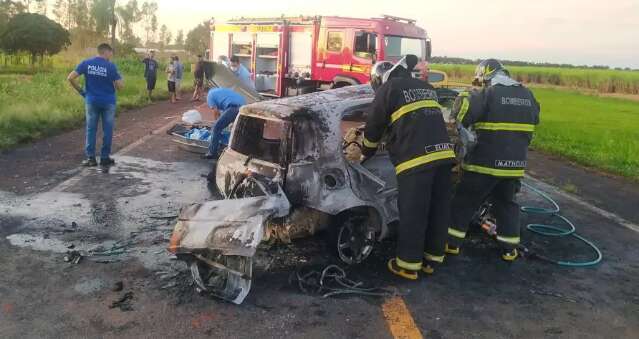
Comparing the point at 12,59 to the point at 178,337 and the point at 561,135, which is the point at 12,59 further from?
the point at 178,337

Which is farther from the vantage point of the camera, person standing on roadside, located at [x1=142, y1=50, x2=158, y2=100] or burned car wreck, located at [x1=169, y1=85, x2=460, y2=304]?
person standing on roadside, located at [x1=142, y1=50, x2=158, y2=100]

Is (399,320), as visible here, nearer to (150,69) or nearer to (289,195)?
(289,195)

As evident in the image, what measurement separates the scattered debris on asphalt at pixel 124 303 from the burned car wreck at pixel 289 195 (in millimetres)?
428

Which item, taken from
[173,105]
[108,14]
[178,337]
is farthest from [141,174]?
[108,14]

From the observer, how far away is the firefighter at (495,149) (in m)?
4.74

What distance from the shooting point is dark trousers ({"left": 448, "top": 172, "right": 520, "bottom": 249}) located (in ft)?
15.9

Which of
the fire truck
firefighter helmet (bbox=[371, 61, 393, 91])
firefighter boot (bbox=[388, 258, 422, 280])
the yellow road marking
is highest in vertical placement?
the fire truck

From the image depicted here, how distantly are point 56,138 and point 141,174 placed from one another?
365 centimetres

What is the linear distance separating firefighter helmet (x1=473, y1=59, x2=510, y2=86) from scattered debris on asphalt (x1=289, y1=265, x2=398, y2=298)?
2.19 meters

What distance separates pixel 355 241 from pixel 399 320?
3.56 ft

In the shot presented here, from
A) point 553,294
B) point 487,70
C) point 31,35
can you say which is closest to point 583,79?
point 31,35

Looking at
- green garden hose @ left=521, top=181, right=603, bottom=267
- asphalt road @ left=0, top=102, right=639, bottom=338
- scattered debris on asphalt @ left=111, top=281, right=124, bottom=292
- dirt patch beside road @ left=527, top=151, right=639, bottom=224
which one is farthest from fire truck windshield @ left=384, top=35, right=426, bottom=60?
scattered debris on asphalt @ left=111, top=281, right=124, bottom=292

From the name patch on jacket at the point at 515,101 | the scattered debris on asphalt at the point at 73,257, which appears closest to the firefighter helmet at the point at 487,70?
the name patch on jacket at the point at 515,101

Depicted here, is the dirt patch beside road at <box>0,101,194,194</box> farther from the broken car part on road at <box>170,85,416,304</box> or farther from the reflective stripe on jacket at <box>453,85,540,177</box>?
the reflective stripe on jacket at <box>453,85,540,177</box>
